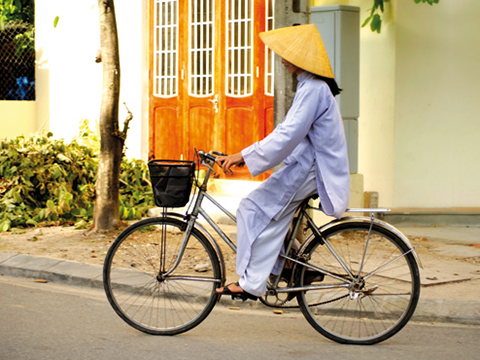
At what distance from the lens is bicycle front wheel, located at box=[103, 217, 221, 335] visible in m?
5.00

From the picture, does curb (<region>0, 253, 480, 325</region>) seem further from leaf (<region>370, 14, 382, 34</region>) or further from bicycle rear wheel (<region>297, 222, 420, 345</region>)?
leaf (<region>370, 14, 382, 34</region>)

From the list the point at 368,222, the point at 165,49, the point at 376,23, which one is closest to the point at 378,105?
the point at 376,23

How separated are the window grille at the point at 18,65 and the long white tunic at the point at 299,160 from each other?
421 inches

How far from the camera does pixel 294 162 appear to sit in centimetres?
472

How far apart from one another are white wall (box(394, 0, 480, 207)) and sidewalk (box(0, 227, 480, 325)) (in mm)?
897

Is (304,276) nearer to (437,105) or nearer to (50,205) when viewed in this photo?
(50,205)

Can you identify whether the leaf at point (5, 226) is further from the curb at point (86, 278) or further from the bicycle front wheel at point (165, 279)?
the bicycle front wheel at point (165, 279)

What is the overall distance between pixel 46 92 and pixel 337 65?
6772 mm

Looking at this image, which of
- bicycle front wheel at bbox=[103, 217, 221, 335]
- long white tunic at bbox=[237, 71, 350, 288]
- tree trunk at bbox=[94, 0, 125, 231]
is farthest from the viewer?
tree trunk at bbox=[94, 0, 125, 231]

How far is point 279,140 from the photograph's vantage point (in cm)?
457

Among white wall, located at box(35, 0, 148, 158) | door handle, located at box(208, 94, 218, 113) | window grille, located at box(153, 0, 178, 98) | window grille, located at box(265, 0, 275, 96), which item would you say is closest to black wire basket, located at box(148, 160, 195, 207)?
window grille, located at box(265, 0, 275, 96)

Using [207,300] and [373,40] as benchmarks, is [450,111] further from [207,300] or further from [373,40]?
[207,300]

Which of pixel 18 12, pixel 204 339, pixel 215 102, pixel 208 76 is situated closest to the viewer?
pixel 204 339

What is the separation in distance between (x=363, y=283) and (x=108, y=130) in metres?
4.14
